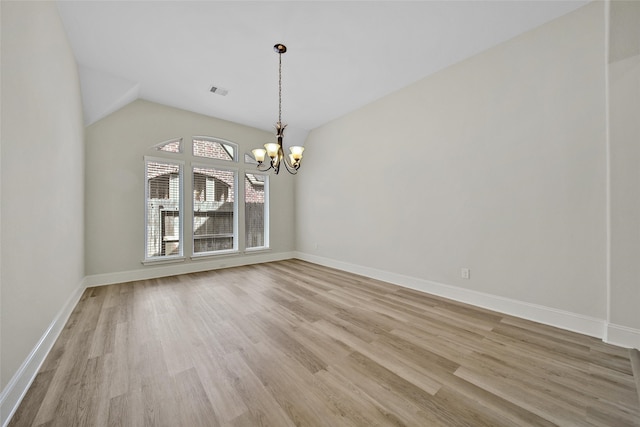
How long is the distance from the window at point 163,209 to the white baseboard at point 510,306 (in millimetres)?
3990

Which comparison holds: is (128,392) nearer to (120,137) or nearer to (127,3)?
(127,3)

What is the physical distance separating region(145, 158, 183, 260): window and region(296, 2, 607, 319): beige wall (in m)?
3.72

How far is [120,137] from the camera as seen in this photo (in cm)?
408

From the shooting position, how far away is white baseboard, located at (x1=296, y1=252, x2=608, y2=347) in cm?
228

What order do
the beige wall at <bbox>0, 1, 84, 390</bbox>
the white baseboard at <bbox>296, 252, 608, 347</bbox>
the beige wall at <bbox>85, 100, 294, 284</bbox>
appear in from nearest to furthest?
the beige wall at <bbox>0, 1, 84, 390</bbox> → the white baseboard at <bbox>296, 252, 608, 347</bbox> → the beige wall at <bbox>85, 100, 294, 284</bbox>

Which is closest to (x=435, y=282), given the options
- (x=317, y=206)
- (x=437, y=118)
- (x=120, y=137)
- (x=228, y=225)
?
(x=437, y=118)

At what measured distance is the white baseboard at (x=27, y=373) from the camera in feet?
4.34

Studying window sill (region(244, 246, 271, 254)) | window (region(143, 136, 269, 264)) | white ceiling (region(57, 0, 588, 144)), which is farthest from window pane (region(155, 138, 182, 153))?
window sill (region(244, 246, 271, 254))

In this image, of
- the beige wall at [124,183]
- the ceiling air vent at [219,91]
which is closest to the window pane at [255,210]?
the beige wall at [124,183]

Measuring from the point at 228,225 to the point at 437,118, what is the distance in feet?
15.2

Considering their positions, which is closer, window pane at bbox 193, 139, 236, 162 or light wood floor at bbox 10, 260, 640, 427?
light wood floor at bbox 10, 260, 640, 427

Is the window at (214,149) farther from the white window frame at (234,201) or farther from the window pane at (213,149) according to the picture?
the white window frame at (234,201)

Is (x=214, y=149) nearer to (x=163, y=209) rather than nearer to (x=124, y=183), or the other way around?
(x=163, y=209)

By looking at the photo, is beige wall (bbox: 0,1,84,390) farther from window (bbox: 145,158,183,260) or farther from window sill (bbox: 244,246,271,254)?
window sill (bbox: 244,246,271,254)
